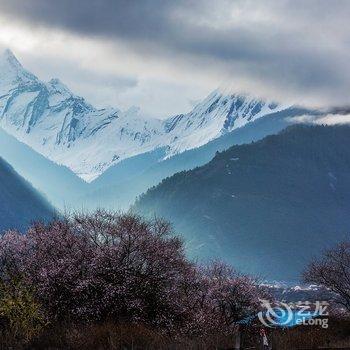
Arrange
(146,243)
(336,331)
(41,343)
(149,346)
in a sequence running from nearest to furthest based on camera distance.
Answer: (149,346) < (41,343) < (336,331) < (146,243)

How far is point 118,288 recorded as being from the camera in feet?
158

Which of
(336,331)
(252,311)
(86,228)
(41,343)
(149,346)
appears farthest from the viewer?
(252,311)

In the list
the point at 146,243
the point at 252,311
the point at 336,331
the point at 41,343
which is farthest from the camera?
the point at 252,311

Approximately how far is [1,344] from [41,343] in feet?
7.89

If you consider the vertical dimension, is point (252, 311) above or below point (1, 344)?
above

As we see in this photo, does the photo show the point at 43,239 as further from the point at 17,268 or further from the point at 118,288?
the point at 118,288

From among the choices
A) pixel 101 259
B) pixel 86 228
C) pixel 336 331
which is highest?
pixel 86 228

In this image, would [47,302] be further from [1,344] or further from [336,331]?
[336,331]

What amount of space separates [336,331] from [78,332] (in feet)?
60.1

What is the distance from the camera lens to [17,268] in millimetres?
55594

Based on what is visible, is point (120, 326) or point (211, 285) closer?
point (120, 326)

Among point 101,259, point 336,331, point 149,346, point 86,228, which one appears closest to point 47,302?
point 101,259

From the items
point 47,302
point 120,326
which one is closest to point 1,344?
point 120,326

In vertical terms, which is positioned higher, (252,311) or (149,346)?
(252,311)
